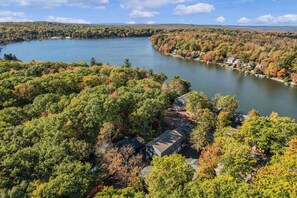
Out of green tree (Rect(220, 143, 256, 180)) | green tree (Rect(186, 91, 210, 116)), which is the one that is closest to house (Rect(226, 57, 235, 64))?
green tree (Rect(186, 91, 210, 116))

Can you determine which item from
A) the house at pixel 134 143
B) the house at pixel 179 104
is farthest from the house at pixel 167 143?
the house at pixel 179 104

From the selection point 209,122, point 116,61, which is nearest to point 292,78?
point 209,122

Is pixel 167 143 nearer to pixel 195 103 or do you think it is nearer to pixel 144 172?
pixel 144 172

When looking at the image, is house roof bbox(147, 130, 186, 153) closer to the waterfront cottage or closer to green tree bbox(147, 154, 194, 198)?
the waterfront cottage

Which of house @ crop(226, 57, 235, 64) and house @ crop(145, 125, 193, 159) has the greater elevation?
house @ crop(226, 57, 235, 64)

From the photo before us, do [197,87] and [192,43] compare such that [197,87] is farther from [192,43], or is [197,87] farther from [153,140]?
[192,43]

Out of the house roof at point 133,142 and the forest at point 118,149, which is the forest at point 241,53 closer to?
the forest at point 118,149
